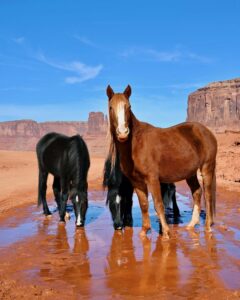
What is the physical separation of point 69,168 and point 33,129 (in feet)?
598

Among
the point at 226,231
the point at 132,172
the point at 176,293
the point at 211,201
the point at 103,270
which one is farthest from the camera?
the point at 211,201

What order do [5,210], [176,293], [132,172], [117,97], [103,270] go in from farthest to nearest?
[5,210]
[132,172]
[117,97]
[103,270]
[176,293]

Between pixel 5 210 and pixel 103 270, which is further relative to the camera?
pixel 5 210

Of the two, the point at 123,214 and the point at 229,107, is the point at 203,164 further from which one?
the point at 229,107

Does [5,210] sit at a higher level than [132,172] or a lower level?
lower

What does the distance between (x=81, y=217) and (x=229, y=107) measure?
12145cm

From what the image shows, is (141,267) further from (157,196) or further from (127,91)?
(127,91)

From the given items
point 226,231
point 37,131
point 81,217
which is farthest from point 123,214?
point 37,131

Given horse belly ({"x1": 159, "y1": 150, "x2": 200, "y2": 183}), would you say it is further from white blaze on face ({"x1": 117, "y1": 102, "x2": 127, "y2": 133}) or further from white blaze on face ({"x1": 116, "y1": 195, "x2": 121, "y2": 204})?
white blaze on face ({"x1": 117, "y1": 102, "x2": 127, "y2": 133})

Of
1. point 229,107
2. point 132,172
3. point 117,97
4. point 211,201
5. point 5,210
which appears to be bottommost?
point 5,210

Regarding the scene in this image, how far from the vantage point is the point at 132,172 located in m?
6.32

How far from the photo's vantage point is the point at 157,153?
6.40 m

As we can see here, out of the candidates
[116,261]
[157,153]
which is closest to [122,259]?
[116,261]

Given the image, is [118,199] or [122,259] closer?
[122,259]
